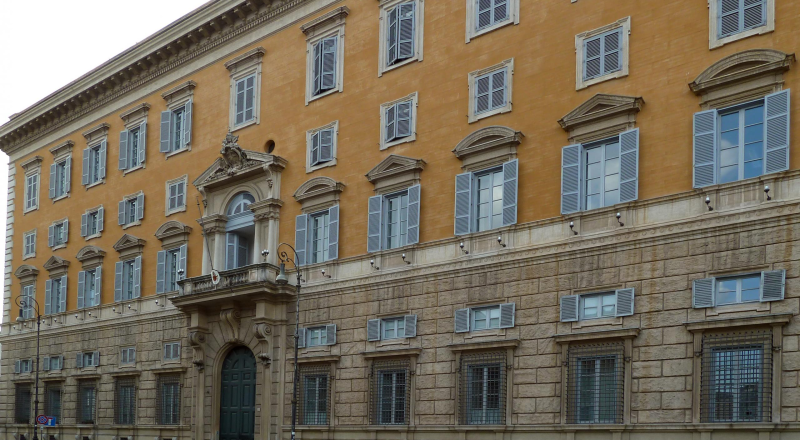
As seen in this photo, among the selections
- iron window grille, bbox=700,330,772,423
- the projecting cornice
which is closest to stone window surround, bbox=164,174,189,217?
the projecting cornice

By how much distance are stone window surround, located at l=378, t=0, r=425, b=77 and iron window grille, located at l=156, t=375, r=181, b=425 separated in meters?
14.6

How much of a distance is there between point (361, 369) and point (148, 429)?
40.4ft

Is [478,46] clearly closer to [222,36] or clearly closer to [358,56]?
[358,56]

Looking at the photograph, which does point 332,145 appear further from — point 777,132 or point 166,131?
point 777,132

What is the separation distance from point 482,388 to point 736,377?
7.14 meters

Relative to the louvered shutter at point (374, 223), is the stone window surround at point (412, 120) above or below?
above

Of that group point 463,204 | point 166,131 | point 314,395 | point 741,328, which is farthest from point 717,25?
point 166,131

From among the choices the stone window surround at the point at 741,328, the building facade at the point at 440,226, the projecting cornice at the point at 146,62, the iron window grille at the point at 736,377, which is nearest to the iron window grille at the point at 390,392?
the building facade at the point at 440,226

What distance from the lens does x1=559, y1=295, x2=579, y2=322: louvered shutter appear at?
23031mm

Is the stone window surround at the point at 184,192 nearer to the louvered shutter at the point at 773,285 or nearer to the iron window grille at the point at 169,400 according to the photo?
the iron window grille at the point at 169,400

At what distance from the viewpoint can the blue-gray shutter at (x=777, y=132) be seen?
1973 centimetres

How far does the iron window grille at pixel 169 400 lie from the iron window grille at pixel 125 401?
192 cm

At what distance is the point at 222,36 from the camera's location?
35.9 meters

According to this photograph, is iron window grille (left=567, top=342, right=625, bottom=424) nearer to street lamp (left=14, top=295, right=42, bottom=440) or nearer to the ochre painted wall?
the ochre painted wall
